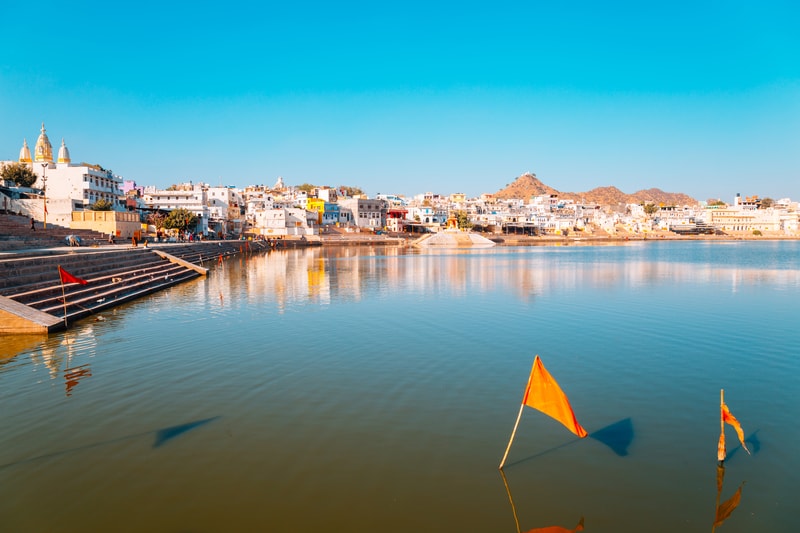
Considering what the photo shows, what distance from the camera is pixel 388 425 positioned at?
1071 centimetres

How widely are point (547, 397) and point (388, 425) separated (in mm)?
3474

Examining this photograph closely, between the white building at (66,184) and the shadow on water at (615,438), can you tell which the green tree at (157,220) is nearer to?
the white building at (66,184)

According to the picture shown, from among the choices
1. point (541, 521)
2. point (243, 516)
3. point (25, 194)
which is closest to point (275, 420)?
point (243, 516)

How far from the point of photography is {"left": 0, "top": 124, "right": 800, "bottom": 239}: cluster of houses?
60.9m

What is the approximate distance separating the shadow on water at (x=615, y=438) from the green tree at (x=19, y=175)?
8566cm

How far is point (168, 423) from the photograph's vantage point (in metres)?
10.8

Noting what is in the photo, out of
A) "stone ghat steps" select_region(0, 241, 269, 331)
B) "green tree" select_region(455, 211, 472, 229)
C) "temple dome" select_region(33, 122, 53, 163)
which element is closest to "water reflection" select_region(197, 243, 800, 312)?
"stone ghat steps" select_region(0, 241, 269, 331)

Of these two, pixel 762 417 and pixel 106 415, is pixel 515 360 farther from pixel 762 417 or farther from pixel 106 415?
pixel 106 415

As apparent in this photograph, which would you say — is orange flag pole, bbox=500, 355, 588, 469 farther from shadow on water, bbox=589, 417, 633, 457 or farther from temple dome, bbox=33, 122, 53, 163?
temple dome, bbox=33, 122, 53, 163

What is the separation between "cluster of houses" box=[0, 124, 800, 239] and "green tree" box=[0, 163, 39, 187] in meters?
1.45

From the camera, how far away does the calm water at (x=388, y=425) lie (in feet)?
25.1

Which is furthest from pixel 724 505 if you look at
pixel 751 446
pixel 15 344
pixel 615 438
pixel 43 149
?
pixel 43 149

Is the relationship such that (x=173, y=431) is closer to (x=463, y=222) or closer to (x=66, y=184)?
(x=66, y=184)

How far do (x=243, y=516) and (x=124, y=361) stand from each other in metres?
10.3
